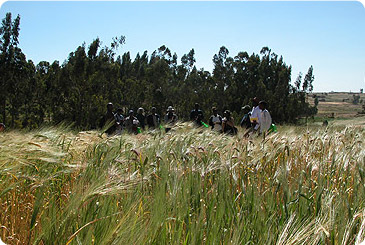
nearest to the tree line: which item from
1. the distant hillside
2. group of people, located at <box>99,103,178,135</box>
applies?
group of people, located at <box>99,103,178,135</box>

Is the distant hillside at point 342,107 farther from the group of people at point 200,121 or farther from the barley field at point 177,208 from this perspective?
the barley field at point 177,208

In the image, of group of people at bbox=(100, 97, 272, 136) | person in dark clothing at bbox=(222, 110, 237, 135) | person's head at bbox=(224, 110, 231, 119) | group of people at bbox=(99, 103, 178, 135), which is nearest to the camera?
group of people at bbox=(100, 97, 272, 136)

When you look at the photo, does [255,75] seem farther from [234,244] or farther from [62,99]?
[234,244]

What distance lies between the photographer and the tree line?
18.5 m

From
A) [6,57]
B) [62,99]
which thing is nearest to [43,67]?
[62,99]

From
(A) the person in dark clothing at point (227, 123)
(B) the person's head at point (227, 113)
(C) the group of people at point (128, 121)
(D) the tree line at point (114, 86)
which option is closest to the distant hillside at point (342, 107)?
(D) the tree line at point (114, 86)

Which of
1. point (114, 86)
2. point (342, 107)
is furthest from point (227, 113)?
point (342, 107)

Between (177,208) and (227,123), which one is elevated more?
(177,208)

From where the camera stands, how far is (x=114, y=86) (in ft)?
89.2

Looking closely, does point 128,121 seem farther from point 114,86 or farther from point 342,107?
point 342,107

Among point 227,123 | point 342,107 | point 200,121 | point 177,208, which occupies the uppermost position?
point 177,208

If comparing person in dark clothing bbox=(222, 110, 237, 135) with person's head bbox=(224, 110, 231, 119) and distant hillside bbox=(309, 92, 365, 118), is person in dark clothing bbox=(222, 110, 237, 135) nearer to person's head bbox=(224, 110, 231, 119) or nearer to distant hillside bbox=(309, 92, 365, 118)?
person's head bbox=(224, 110, 231, 119)

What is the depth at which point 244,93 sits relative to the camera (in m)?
31.5

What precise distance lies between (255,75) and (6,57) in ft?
71.3
